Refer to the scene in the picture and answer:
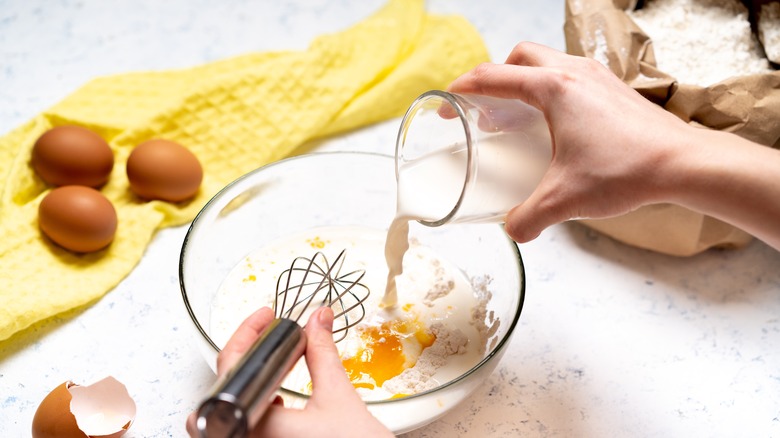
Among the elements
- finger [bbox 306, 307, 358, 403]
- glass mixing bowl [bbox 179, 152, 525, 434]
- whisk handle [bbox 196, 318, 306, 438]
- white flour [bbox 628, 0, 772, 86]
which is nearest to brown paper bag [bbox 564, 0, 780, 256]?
white flour [bbox 628, 0, 772, 86]

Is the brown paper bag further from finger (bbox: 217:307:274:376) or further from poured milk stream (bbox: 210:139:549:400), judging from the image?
finger (bbox: 217:307:274:376)

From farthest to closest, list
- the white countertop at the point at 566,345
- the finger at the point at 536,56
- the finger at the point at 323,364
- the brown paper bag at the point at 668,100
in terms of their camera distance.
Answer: the brown paper bag at the point at 668,100 → the white countertop at the point at 566,345 → the finger at the point at 536,56 → the finger at the point at 323,364

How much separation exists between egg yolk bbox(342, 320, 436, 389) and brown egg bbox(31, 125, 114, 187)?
0.70m

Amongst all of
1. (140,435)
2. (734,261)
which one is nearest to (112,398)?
(140,435)

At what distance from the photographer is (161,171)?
161 centimetres

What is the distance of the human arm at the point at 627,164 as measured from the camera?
106 cm

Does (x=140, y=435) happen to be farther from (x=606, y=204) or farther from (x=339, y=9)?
(x=339, y=9)

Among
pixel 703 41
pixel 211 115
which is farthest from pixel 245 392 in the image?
pixel 703 41

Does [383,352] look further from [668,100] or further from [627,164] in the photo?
[668,100]

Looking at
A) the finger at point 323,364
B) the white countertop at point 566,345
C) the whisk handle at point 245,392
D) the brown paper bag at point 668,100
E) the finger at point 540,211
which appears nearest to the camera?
the whisk handle at point 245,392

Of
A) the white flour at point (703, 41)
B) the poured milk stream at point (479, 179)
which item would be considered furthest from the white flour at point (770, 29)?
the poured milk stream at point (479, 179)

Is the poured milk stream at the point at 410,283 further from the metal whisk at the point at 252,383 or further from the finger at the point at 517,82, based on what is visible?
the metal whisk at the point at 252,383

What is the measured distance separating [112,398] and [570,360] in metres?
0.81

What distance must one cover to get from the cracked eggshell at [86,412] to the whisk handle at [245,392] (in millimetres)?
424
